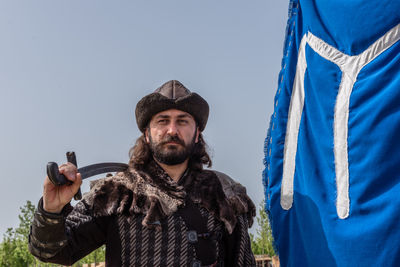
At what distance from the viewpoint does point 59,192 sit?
2.25 meters

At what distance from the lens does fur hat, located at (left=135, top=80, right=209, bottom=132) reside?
2859mm

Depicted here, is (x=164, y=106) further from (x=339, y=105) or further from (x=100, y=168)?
(x=339, y=105)

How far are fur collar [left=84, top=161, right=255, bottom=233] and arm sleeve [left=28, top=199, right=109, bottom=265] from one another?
3.2 inches

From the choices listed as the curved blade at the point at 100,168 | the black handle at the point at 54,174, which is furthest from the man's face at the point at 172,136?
the black handle at the point at 54,174

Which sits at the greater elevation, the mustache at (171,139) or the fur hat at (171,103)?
the fur hat at (171,103)

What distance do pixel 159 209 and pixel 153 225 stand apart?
10 cm

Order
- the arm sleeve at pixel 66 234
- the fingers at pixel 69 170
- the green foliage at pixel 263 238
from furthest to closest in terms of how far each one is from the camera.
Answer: the green foliage at pixel 263 238
the arm sleeve at pixel 66 234
the fingers at pixel 69 170

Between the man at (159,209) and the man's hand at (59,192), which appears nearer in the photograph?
the man's hand at (59,192)

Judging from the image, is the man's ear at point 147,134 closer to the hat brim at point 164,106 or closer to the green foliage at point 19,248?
the hat brim at point 164,106

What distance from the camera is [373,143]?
209cm

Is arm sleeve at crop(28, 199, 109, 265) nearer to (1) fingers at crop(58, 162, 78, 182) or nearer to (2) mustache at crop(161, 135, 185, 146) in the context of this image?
(1) fingers at crop(58, 162, 78, 182)

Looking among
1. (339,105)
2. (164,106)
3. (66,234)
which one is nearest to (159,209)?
(66,234)

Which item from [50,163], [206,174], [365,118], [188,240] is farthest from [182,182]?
Answer: [365,118]

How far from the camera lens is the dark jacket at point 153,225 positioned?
252cm
